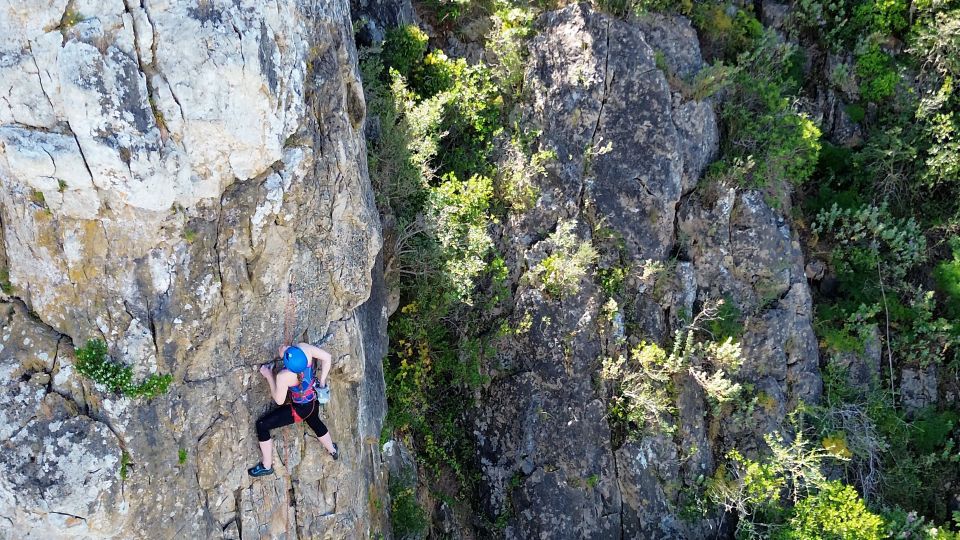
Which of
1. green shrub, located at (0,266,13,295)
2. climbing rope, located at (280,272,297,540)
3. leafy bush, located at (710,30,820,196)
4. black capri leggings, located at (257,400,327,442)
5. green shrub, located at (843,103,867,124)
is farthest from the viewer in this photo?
green shrub, located at (843,103,867,124)

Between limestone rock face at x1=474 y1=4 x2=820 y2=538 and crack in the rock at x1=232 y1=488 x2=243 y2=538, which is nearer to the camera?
crack in the rock at x1=232 y1=488 x2=243 y2=538


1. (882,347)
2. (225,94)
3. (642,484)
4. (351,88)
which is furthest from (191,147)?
(882,347)

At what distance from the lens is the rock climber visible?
7984mm

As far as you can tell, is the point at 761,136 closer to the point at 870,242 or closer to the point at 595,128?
the point at 595,128

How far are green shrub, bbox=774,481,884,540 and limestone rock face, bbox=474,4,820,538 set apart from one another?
126cm

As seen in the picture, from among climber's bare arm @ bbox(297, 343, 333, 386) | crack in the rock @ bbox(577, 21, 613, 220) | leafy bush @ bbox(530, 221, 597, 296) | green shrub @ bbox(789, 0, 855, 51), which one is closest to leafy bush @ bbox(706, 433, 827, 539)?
leafy bush @ bbox(530, 221, 597, 296)

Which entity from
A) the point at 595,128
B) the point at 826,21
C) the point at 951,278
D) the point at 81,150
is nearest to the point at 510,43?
the point at 595,128

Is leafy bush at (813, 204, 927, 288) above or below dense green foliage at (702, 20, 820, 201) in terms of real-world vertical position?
below

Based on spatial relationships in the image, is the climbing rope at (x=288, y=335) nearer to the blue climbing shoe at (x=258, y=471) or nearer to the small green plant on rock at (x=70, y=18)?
the blue climbing shoe at (x=258, y=471)

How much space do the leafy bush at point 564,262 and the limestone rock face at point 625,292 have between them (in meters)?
0.15

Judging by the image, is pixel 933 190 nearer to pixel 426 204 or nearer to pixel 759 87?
pixel 759 87

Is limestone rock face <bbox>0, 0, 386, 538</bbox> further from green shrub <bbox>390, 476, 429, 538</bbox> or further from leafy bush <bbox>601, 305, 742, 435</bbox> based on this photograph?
leafy bush <bbox>601, 305, 742, 435</bbox>

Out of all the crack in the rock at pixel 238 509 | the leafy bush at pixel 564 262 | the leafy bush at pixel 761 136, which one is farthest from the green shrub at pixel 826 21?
the crack in the rock at pixel 238 509

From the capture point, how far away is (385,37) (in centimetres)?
1130
